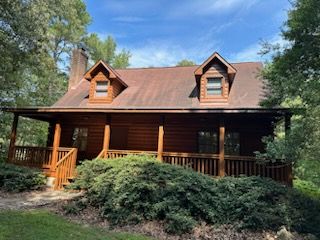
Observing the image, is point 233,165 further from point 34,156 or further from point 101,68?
point 34,156

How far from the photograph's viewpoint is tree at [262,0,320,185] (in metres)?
8.10

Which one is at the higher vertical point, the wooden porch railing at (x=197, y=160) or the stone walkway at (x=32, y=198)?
the wooden porch railing at (x=197, y=160)

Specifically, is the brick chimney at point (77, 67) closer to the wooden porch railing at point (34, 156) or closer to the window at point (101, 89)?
the window at point (101, 89)

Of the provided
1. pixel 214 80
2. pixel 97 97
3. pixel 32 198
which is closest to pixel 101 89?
pixel 97 97

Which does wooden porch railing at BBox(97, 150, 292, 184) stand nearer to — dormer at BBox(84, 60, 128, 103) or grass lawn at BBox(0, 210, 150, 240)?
dormer at BBox(84, 60, 128, 103)

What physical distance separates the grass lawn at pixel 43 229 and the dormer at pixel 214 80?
802 cm

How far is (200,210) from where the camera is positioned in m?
7.97


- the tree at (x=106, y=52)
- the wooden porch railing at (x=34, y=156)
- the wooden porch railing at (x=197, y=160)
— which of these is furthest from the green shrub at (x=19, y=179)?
the tree at (x=106, y=52)

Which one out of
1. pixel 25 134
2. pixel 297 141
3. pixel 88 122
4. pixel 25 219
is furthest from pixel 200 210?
pixel 25 134

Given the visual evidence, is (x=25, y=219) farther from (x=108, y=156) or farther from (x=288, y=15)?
(x=288, y=15)

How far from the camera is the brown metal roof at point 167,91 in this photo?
13.2 metres

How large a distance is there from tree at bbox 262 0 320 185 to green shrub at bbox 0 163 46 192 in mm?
8699

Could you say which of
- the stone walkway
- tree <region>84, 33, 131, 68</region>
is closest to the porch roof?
the stone walkway

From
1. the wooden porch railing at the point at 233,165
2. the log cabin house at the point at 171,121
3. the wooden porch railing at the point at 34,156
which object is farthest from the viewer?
the wooden porch railing at the point at 34,156
